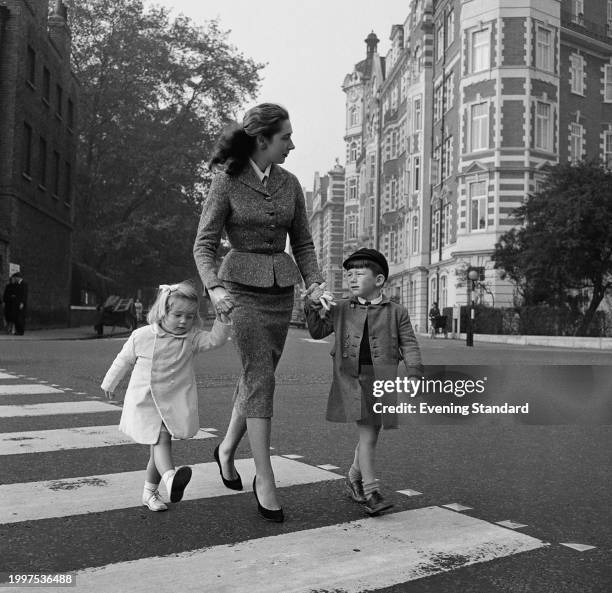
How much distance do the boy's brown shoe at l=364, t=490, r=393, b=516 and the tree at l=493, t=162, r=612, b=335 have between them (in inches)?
1002

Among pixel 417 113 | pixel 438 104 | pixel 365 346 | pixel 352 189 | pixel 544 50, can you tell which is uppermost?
pixel 352 189

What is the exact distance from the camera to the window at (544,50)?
39594 millimetres

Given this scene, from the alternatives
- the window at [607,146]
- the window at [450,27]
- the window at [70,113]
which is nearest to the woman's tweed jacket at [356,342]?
the window at [70,113]

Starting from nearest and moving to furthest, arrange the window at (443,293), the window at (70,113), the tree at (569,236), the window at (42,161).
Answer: the tree at (569,236) < the window at (42,161) < the window at (70,113) < the window at (443,293)

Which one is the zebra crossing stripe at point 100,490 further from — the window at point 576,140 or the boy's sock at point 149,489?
the window at point 576,140

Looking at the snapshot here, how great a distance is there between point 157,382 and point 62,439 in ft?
7.76

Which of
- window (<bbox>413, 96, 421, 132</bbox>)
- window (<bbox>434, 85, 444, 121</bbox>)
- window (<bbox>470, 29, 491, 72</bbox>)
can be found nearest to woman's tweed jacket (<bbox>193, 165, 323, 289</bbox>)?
window (<bbox>470, 29, 491, 72</bbox>)

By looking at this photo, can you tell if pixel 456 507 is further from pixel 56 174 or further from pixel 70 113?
pixel 70 113

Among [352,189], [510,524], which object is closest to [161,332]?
[510,524]

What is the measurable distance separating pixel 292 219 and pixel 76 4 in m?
39.3

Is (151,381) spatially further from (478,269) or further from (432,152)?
(432,152)

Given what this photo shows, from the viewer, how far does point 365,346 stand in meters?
4.05

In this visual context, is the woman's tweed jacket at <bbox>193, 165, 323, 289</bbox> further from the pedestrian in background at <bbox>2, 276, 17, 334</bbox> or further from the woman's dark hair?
the pedestrian in background at <bbox>2, 276, 17, 334</bbox>

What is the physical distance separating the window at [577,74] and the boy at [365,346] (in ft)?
135
